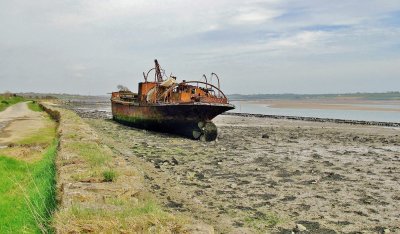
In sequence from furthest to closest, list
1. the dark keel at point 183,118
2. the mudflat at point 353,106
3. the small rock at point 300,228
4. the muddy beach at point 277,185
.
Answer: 1. the mudflat at point 353,106
2. the dark keel at point 183,118
3. the muddy beach at point 277,185
4. the small rock at point 300,228

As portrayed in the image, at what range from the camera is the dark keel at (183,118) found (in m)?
23.1

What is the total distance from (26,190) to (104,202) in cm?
399

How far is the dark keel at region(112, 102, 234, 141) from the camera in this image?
23.1m

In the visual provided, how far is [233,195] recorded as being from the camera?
31.6ft

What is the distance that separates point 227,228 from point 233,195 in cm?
245

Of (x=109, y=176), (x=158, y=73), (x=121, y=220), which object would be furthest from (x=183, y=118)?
(x=121, y=220)

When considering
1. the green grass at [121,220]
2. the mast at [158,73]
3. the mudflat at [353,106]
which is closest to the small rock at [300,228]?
the green grass at [121,220]

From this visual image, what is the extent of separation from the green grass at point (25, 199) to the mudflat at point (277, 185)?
2.45 metres

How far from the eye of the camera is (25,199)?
7.16m

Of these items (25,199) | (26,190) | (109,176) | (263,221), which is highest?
(109,176)

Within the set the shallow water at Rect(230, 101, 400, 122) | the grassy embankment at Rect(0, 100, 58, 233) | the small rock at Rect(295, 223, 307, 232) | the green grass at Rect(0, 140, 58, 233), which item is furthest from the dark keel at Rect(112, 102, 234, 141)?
the shallow water at Rect(230, 101, 400, 122)

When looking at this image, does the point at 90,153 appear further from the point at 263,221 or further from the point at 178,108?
the point at 178,108

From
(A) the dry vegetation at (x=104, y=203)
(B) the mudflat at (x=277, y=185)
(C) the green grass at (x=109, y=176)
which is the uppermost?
(C) the green grass at (x=109, y=176)

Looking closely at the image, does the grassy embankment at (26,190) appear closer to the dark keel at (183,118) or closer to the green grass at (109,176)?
the green grass at (109,176)
